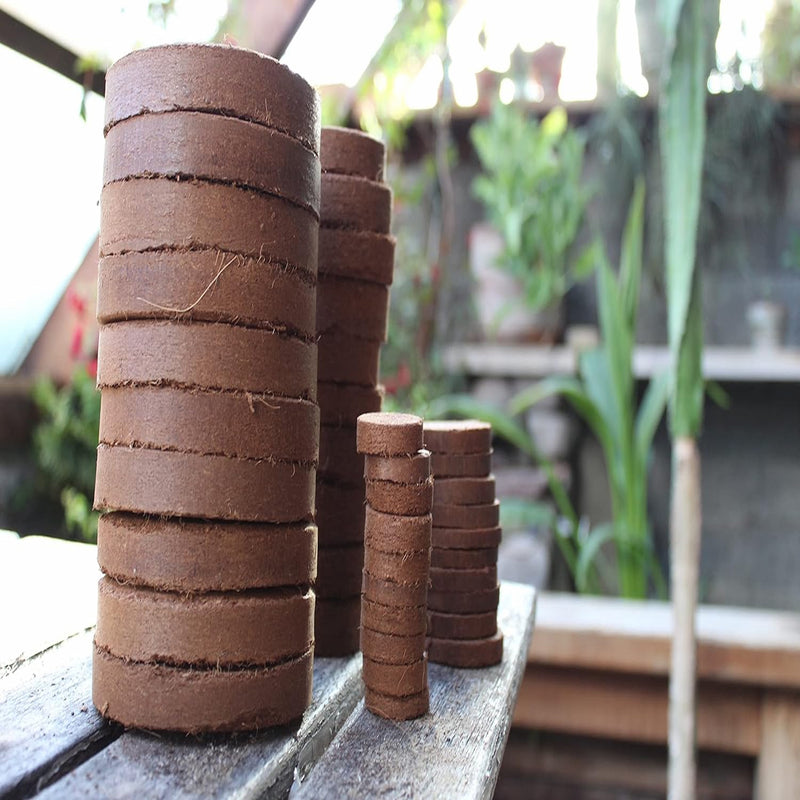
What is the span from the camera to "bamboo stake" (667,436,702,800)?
112cm

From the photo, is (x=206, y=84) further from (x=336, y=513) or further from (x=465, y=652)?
(x=465, y=652)

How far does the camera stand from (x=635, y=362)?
2.27 m

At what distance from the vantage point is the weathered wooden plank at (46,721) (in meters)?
0.40

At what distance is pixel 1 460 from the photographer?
1.79m

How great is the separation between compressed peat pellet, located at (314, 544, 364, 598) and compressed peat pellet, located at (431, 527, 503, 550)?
62 millimetres

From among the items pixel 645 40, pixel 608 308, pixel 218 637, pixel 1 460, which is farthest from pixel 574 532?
pixel 218 637

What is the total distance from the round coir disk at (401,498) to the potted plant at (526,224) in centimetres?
187

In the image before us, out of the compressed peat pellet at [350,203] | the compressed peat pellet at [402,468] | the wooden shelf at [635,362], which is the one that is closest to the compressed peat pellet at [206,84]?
the compressed peat pellet at [350,203]

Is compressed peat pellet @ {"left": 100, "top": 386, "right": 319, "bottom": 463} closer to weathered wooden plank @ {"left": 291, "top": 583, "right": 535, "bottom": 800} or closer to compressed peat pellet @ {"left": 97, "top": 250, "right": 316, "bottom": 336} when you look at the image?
compressed peat pellet @ {"left": 97, "top": 250, "right": 316, "bottom": 336}

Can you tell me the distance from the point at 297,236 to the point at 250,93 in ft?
0.29

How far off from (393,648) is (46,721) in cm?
22

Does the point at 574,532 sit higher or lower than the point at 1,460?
lower

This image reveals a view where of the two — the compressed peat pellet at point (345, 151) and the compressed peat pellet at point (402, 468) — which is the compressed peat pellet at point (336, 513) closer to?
the compressed peat pellet at point (402, 468)

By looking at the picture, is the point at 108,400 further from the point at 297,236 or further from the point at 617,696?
the point at 617,696
